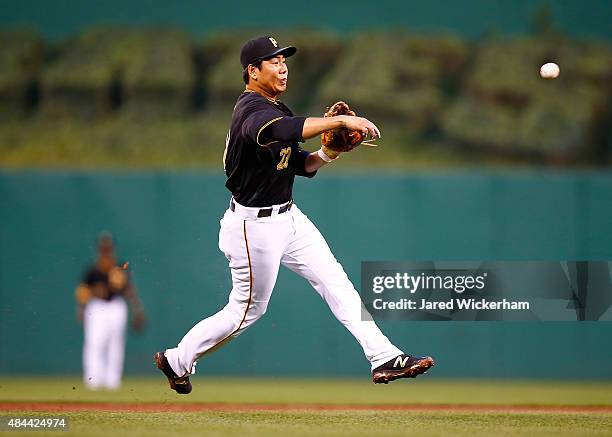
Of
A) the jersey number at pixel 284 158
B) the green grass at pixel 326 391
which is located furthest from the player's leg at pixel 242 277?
the green grass at pixel 326 391

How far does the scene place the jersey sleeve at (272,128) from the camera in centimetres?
505

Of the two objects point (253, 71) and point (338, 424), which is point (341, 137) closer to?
point (253, 71)

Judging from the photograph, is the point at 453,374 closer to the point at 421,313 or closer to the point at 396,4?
the point at 421,313

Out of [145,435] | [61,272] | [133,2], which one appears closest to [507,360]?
[61,272]

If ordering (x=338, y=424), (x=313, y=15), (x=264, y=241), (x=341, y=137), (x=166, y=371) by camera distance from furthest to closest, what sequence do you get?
1. (x=313, y=15)
2. (x=166, y=371)
3. (x=341, y=137)
4. (x=264, y=241)
5. (x=338, y=424)

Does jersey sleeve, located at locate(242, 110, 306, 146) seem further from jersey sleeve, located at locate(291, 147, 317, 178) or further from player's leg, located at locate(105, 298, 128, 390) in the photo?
player's leg, located at locate(105, 298, 128, 390)

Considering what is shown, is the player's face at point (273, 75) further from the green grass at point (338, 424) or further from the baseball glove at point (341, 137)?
the green grass at point (338, 424)

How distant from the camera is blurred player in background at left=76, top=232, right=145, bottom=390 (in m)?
9.60

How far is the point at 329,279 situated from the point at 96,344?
4.56m

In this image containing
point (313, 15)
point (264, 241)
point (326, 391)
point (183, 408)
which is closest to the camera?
point (264, 241)

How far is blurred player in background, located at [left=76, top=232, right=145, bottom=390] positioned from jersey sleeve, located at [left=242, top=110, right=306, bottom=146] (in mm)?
4826

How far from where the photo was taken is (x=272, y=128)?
5113mm

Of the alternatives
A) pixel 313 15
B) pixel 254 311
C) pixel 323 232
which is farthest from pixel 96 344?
pixel 313 15

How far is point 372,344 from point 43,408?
218 centimetres
